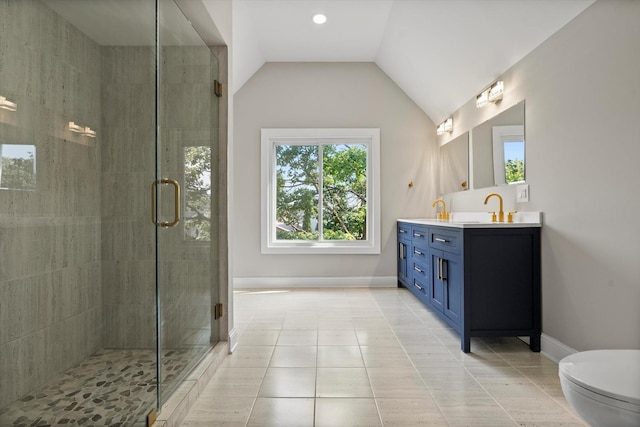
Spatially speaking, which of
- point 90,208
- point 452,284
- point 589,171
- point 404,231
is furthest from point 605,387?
point 404,231

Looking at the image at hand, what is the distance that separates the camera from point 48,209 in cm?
170

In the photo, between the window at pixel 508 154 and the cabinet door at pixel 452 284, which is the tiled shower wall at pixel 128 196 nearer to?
the cabinet door at pixel 452 284

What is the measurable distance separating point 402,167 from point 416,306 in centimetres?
179

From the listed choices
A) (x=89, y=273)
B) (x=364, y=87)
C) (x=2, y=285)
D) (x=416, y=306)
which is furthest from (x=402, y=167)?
(x=2, y=285)

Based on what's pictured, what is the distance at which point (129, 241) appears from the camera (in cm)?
176

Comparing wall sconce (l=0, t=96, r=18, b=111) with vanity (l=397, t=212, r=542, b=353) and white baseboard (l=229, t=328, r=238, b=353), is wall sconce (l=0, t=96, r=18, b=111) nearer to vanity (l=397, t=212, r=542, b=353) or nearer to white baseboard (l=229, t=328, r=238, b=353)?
white baseboard (l=229, t=328, r=238, b=353)

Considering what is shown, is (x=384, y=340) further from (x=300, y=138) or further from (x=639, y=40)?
(x=300, y=138)

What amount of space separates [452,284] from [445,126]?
2200 mm

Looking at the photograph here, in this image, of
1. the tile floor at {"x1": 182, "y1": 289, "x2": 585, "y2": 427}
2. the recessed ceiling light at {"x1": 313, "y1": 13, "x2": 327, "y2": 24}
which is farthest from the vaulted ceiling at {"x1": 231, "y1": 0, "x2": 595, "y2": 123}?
the tile floor at {"x1": 182, "y1": 289, "x2": 585, "y2": 427}

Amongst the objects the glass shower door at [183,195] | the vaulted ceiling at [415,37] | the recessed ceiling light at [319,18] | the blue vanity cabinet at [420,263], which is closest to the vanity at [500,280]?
the blue vanity cabinet at [420,263]

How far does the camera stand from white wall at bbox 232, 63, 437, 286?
4453 millimetres

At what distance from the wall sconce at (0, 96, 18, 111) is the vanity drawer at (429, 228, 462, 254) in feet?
8.46

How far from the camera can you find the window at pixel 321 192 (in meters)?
4.55

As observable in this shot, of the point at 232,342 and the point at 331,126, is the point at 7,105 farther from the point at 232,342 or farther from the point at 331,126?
the point at 331,126
